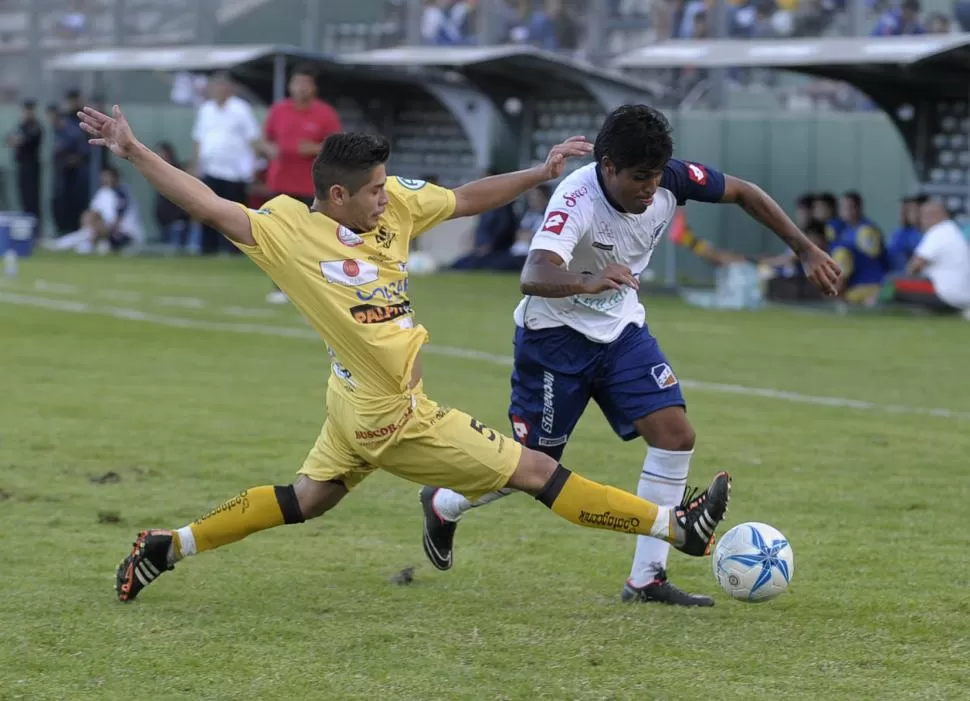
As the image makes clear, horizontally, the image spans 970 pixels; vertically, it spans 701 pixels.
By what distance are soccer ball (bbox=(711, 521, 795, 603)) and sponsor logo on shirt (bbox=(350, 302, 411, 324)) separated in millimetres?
1397

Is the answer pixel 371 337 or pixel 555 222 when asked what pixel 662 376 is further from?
pixel 371 337

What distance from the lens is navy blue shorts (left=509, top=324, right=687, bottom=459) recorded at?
5926 mm

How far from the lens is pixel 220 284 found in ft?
63.8

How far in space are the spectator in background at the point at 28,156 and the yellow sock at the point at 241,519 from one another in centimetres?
2285

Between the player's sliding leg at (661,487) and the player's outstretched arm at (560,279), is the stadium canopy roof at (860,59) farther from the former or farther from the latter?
the player's outstretched arm at (560,279)

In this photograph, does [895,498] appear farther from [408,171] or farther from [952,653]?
[408,171]

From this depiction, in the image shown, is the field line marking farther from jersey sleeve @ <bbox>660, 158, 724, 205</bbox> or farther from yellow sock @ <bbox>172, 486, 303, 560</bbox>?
yellow sock @ <bbox>172, 486, 303, 560</bbox>

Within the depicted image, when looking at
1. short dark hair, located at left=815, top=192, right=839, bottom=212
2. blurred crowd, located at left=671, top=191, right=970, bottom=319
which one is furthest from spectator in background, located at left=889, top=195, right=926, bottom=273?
short dark hair, located at left=815, top=192, right=839, bottom=212

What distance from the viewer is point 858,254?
18.2m

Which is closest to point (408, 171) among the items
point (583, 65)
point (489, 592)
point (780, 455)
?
point (583, 65)

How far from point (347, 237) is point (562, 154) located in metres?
0.91

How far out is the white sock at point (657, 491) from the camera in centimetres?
590

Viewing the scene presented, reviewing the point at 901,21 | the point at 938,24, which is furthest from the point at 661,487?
the point at 901,21

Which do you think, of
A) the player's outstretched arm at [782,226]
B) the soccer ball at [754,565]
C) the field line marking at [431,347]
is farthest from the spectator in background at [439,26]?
the soccer ball at [754,565]
